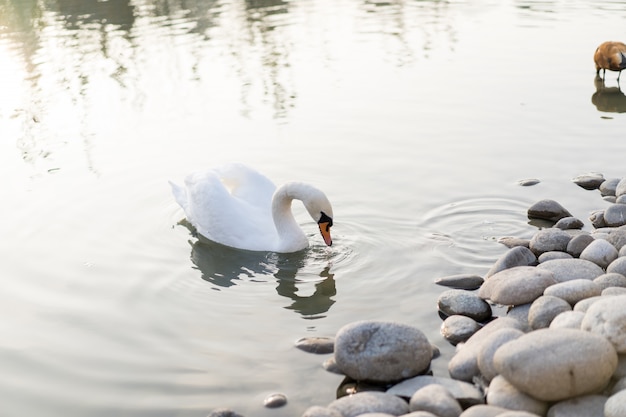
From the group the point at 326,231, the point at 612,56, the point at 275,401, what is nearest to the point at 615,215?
the point at 326,231

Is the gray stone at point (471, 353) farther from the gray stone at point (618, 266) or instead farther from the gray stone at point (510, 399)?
the gray stone at point (618, 266)

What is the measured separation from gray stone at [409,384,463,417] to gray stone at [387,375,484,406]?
136 millimetres

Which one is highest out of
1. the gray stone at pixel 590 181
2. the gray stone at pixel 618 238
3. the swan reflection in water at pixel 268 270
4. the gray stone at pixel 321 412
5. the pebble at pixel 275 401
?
the gray stone at pixel 618 238

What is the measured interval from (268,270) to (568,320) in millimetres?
2997

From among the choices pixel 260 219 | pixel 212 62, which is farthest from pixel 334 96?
pixel 260 219

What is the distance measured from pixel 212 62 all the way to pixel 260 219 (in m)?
7.93

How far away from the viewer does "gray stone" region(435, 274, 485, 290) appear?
7.00 metres

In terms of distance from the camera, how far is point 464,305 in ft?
21.1

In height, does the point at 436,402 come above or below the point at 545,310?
below

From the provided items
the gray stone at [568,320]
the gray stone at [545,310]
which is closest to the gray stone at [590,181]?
the gray stone at [545,310]

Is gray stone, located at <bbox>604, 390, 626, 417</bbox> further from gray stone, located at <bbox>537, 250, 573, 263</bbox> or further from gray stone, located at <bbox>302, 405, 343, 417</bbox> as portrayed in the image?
gray stone, located at <bbox>537, 250, 573, 263</bbox>

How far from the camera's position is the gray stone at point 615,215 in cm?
778

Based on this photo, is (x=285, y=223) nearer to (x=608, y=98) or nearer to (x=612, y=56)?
(x=608, y=98)

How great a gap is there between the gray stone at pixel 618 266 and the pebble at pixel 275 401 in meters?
2.56
